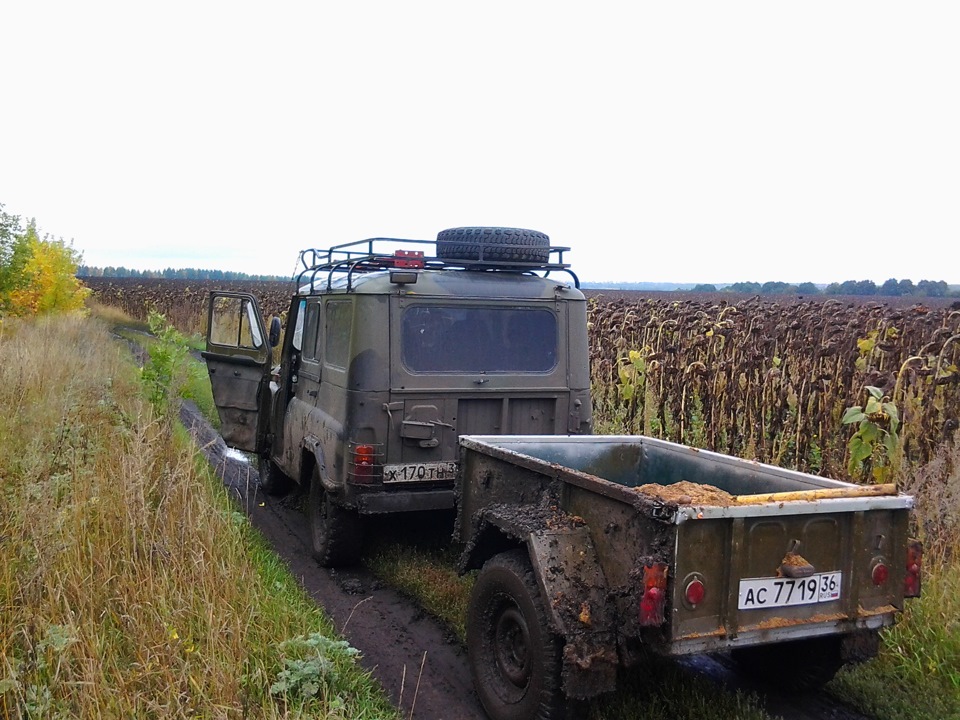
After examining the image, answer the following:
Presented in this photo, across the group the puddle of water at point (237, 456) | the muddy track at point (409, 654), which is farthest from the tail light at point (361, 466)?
the puddle of water at point (237, 456)

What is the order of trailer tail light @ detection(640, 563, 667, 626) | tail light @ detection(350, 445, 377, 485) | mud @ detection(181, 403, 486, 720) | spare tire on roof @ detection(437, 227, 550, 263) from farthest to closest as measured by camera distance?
spare tire on roof @ detection(437, 227, 550, 263), tail light @ detection(350, 445, 377, 485), mud @ detection(181, 403, 486, 720), trailer tail light @ detection(640, 563, 667, 626)

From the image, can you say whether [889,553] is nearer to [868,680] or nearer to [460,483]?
[868,680]

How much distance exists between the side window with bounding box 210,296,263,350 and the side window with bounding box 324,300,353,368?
5.61ft

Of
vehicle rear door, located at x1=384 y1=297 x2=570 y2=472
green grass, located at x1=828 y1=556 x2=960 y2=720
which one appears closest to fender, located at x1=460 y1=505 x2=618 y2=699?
green grass, located at x1=828 y1=556 x2=960 y2=720

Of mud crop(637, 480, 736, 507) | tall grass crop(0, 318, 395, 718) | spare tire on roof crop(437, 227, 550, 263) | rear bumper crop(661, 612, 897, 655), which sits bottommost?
tall grass crop(0, 318, 395, 718)

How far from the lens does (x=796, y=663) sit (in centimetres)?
448

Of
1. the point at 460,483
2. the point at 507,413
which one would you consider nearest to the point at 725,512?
the point at 460,483

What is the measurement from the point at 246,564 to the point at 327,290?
267 cm

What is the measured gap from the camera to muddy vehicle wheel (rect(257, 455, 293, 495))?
900 centimetres

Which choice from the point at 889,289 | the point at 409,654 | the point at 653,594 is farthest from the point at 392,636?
the point at 889,289

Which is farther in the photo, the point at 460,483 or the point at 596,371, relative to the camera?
the point at 596,371

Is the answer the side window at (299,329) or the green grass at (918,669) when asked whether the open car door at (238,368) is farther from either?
the green grass at (918,669)

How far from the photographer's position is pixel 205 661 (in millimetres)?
3977

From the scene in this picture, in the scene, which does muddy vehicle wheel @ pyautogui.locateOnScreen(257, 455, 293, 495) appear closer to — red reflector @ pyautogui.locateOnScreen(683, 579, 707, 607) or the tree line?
red reflector @ pyautogui.locateOnScreen(683, 579, 707, 607)
